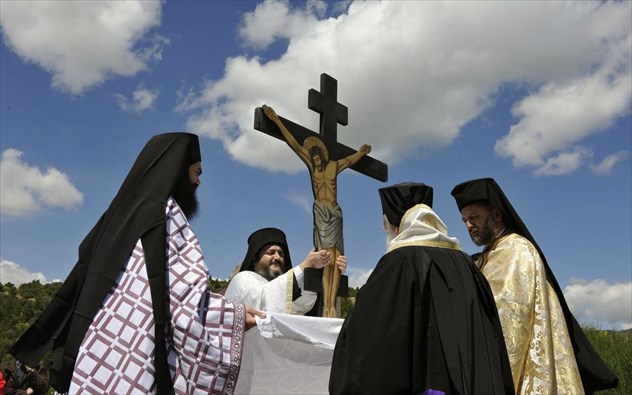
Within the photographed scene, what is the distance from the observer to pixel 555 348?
3643mm

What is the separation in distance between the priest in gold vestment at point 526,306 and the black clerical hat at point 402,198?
66 cm

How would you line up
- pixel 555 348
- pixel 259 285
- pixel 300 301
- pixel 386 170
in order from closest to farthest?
pixel 555 348, pixel 259 285, pixel 300 301, pixel 386 170

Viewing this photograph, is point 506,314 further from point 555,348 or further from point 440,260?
point 440,260

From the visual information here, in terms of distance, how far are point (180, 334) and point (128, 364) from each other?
0.26 meters

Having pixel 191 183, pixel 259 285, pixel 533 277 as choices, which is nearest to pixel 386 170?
pixel 259 285

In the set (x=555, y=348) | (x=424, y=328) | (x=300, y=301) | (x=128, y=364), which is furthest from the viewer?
(x=300, y=301)

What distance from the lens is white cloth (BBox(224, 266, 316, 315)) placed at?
16.6 feet

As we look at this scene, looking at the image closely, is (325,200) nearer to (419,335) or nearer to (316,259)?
(316,259)

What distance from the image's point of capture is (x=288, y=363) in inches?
158

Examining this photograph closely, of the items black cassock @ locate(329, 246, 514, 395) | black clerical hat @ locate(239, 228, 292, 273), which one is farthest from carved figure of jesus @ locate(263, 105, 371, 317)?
black cassock @ locate(329, 246, 514, 395)

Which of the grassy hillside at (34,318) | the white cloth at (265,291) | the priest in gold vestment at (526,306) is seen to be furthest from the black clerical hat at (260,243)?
the priest in gold vestment at (526,306)

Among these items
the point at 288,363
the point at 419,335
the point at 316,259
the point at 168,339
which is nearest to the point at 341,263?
the point at 316,259

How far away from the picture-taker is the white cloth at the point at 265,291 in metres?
5.05

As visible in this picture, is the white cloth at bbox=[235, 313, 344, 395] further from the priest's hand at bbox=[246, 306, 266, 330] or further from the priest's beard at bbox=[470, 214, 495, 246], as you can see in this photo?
the priest's beard at bbox=[470, 214, 495, 246]
